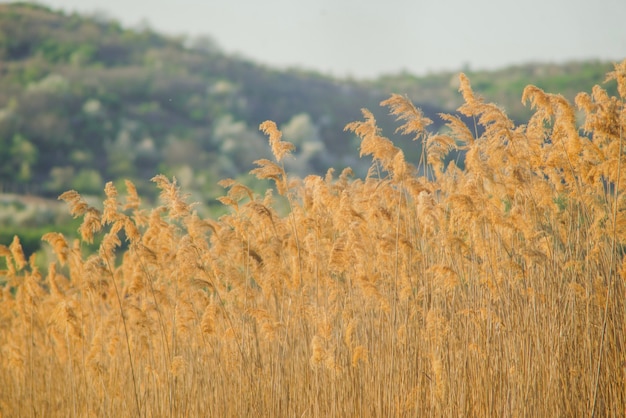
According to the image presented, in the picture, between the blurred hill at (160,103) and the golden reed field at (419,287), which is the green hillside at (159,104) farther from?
the golden reed field at (419,287)

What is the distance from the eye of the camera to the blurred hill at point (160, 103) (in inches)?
1420

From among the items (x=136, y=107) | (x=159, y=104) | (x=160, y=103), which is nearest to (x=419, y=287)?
(x=136, y=107)

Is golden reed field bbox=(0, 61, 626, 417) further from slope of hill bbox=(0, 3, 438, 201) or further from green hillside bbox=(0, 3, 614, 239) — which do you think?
slope of hill bbox=(0, 3, 438, 201)

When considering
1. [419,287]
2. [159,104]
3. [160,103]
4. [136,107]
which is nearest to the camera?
[419,287]

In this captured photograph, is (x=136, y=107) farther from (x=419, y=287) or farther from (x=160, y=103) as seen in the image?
(x=419, y=287)

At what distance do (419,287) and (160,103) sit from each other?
136 ft

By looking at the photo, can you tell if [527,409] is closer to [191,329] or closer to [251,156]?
[191,329]

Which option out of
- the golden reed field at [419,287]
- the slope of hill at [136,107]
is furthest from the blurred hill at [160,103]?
the golden reed field at [419,287]

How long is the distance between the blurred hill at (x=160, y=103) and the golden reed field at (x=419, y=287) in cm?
2648

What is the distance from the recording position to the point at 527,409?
446 centimetres

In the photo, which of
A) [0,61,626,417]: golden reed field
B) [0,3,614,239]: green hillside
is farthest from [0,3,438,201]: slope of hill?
[0,61,626,417]: golden reed field

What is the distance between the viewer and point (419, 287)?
17.3 feet

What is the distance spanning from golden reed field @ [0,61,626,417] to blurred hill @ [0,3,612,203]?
26480 millimetres

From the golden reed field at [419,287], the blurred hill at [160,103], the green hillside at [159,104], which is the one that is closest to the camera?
the golden reed field at [419,287]
